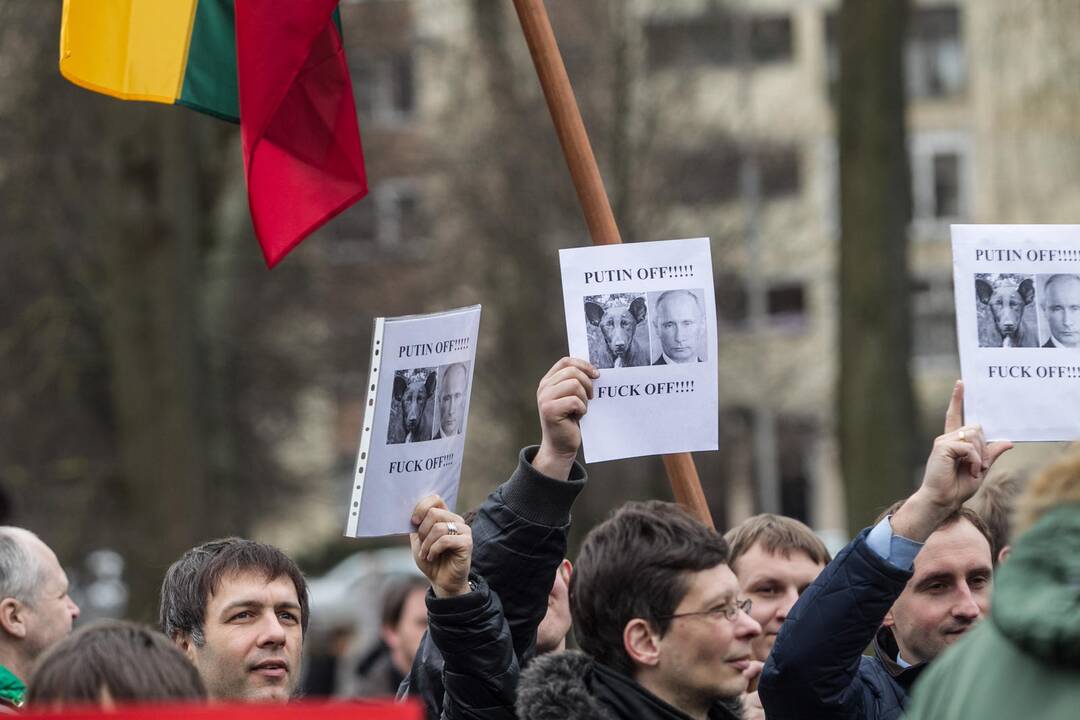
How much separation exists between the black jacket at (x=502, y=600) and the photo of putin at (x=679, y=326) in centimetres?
34

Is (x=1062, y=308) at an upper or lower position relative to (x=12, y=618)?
upper

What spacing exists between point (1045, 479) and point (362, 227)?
23623mm

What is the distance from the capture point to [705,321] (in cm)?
423

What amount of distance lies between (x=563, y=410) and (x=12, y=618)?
69.0 inches

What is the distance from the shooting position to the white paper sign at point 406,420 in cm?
411

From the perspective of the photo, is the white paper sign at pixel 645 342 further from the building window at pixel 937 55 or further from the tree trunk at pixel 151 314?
the building window at pixel 937 55

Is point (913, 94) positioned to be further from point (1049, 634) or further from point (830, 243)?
point (1049, 634)

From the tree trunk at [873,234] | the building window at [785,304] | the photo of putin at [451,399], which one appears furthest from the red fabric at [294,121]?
the building window at [785,304]

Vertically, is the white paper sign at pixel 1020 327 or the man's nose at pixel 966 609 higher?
the white paper sign at pixel 1020 327

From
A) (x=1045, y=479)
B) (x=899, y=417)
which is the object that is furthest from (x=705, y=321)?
(x=899, y=417)

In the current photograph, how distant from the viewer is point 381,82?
23.0 metres

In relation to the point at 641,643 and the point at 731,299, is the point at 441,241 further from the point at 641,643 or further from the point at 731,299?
the point at 641,643

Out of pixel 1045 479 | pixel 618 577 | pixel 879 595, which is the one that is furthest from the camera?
pixel 618 577

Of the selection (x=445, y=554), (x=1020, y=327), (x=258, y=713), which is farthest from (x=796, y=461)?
(x=258, y=713)
